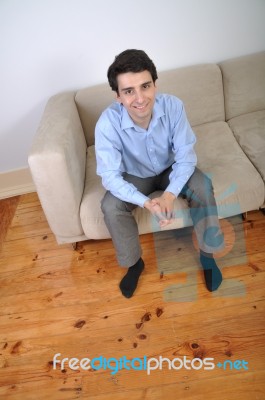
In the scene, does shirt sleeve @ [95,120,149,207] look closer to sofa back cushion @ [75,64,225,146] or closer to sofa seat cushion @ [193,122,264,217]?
sofa seat cushion @ [193,122,264,217]

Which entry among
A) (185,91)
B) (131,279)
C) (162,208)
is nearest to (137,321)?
(131,279)

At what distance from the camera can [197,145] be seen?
163 centimetres

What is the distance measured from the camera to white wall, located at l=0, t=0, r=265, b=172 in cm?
169

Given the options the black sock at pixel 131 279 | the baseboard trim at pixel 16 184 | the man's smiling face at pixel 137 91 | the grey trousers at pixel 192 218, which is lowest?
the black sock at pixel 131 279

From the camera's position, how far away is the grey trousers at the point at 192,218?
125cm

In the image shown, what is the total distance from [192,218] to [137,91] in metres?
0.59

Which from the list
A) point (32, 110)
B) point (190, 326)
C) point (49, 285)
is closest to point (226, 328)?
point (190, 326)

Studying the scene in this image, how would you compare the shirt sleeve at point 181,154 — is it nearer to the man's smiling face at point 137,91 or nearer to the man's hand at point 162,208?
the man's hand at point 162,208

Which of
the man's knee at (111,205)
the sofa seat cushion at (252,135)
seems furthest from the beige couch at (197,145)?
the man's knee at (111,205)

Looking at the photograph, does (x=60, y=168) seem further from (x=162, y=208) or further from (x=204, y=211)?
(x=204, y=211)

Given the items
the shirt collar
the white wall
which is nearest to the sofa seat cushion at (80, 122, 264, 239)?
the shirt collar

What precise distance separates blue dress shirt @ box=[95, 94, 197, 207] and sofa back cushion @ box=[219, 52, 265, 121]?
24.4 inches

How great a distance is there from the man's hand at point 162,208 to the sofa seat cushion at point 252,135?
484 millimetres

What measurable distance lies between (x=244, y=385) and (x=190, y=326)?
0.27 meters
